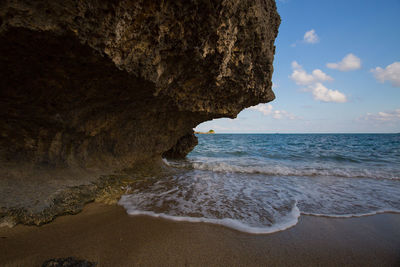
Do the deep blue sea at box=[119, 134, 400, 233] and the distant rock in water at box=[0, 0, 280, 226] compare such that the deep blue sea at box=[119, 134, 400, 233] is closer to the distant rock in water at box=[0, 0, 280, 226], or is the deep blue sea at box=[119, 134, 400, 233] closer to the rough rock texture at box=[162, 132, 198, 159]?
the distant rock in water at box=[0, 0, 280, 226]

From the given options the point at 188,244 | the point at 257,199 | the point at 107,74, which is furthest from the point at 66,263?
the point at 257,199

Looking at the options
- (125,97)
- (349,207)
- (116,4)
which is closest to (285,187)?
(349,207)

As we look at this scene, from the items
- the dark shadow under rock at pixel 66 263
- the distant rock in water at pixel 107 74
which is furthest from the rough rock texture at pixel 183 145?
the dark shadow under rock at pixel 66 263

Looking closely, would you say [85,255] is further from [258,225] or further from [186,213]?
[258,225]

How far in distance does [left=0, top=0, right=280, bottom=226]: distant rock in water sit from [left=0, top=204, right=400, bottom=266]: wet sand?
624 millimetres

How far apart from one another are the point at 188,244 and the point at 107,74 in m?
2.34

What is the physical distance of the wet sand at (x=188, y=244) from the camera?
1795 millimetres

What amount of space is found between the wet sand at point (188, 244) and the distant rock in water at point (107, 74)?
24.6 inches

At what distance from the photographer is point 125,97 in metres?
3.01

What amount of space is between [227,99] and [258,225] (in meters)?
2.86

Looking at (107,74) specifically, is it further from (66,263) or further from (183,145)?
(183,145)

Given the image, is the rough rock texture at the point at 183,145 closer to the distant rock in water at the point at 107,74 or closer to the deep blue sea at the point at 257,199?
the deep blue sea at the point at 257,199

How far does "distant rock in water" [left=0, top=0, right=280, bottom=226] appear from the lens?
175cm

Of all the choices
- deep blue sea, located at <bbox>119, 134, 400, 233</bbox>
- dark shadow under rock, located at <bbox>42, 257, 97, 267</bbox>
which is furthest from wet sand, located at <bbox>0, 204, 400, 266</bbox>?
deep blue sea, located at <bbox>119, 134, 400, 233</bbox>
